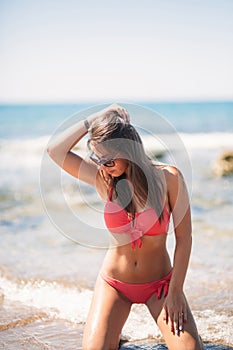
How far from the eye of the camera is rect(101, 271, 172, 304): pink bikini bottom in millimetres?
3595

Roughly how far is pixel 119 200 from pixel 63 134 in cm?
62

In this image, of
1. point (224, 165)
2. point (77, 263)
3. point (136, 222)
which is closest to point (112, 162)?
point (136, 222)

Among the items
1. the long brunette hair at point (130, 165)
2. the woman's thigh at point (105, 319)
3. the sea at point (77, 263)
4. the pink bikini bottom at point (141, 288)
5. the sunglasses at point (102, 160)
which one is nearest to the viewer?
the long brunette hair at point (130, 165)

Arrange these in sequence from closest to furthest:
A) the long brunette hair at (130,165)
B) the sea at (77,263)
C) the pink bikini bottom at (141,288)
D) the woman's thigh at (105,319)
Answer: the long brunette hair at (130,165)
the woman's thigh at (105,319)
the pink bikini bottom at (141,288)
the sea at (77,263)

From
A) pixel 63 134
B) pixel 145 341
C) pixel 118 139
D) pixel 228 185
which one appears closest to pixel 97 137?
pixel 118 139

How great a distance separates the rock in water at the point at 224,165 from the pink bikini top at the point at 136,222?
1007 centimetres

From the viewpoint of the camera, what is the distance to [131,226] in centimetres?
354

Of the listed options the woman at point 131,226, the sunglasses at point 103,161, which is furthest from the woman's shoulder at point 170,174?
the sunglasses at point 103,161

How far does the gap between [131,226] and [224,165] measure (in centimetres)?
1060

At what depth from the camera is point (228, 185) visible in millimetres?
11875

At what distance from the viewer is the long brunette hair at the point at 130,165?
128 inches

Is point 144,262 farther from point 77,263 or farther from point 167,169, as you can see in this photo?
point 77,263

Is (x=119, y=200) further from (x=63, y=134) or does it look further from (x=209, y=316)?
(x=209, y=316)

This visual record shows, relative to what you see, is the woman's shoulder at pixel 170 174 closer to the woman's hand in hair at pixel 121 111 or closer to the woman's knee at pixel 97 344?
the woman's hand in hair at pixel 121 111
